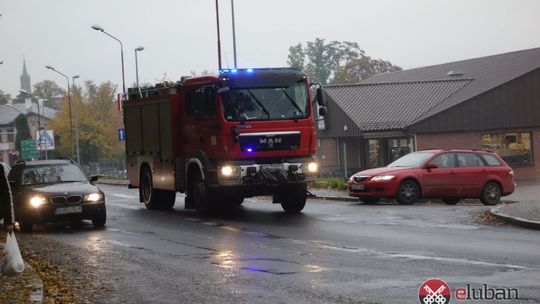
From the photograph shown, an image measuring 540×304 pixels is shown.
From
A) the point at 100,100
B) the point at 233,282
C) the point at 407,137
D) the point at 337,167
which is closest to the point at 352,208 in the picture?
the point at 233,282

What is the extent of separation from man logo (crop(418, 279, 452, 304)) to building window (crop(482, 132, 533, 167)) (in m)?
38.3

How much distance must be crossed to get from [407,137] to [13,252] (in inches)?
1555

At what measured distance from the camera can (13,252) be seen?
838cm

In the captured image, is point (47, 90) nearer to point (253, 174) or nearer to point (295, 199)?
point (295, 199)

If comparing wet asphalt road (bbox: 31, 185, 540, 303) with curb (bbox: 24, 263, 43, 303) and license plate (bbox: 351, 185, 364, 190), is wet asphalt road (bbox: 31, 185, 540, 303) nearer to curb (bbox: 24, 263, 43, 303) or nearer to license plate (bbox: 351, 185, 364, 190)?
curb (bbox: 24, 263, 43, 303)

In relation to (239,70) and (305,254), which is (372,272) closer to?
(305,254)

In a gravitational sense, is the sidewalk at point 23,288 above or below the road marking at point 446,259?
above

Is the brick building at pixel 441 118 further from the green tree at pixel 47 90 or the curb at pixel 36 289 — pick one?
the green tree at pixel 47 90

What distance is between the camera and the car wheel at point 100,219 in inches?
677

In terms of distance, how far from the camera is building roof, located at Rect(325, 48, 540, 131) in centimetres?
4678

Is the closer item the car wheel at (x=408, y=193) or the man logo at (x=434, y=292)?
the man logo at (x=434, y=292)

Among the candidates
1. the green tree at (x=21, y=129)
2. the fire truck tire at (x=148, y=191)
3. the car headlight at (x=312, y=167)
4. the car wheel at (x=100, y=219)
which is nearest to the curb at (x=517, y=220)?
the car headlight at (x=312, y=167)

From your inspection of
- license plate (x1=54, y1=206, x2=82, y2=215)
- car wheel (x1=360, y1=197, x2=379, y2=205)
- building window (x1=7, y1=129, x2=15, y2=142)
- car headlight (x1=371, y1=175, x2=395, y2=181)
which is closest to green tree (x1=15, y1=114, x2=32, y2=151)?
building window (x1=7, y1=129, x2=15, y2=142)

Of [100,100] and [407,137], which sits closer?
[407,137]
